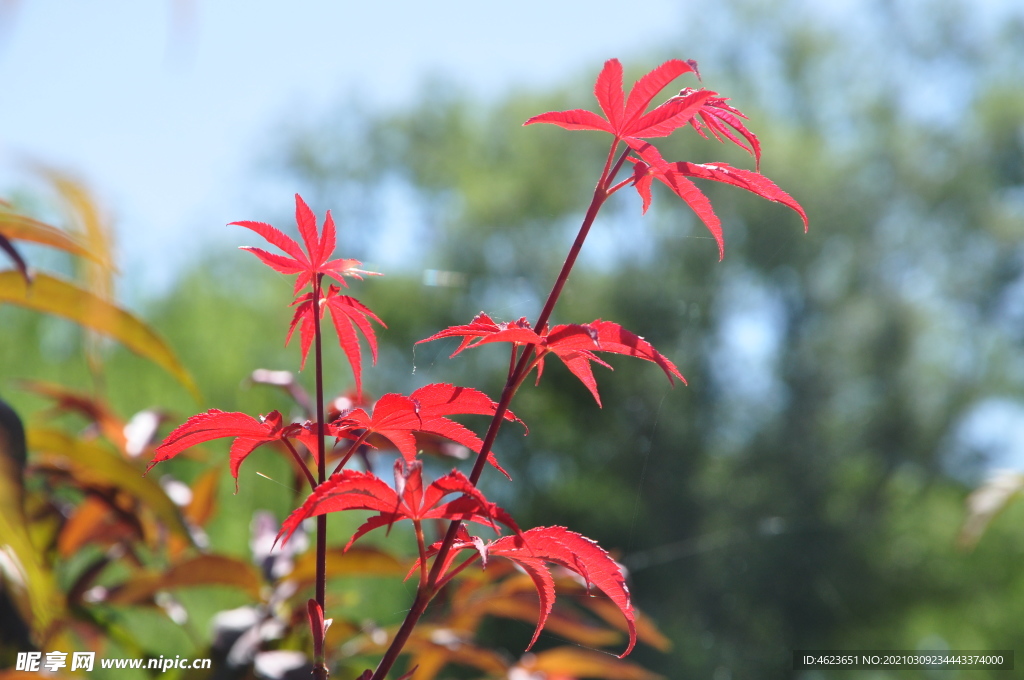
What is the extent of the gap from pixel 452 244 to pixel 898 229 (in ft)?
6.15

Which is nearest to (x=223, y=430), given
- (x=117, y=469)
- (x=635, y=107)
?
(x=635, y=107)

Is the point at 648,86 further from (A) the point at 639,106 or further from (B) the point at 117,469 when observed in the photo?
(B) the point at 117,469

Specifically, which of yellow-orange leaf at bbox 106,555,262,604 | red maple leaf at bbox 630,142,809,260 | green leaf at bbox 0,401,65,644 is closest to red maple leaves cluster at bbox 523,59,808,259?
red maple leaf at bbox 630,142,809,260

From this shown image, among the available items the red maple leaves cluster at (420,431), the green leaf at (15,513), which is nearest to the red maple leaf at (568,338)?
the red maple leaves cluster at (420,431)

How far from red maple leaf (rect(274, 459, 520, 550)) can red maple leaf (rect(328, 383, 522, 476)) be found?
17 millimetres

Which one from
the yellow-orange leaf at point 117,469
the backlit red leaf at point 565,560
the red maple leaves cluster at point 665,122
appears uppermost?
the red maple leaves cluster at point 665,122

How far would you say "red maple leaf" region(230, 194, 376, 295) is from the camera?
19cm

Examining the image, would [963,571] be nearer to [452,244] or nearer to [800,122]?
[800,122]

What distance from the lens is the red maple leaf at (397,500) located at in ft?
0.48

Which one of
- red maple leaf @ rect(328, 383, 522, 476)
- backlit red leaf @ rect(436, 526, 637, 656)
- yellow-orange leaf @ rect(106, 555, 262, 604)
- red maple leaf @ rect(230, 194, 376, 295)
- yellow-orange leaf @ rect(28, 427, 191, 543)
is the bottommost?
yellow-orange leaf @ rect(106, 555, 262, 604)

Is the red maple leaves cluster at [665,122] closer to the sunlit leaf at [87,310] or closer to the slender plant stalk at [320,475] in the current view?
the slender plant stalk at [320,475]

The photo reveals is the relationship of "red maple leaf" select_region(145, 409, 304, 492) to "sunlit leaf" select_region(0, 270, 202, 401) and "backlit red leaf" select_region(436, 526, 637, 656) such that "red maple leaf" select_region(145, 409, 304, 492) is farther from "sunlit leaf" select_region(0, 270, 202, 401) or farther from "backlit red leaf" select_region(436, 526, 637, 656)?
"sunlit leaf" select_region(0, 270, 202, 401)

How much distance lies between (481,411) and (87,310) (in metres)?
0.24

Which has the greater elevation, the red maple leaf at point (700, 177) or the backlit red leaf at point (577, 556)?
the red maple leaf at point (700, 177)
